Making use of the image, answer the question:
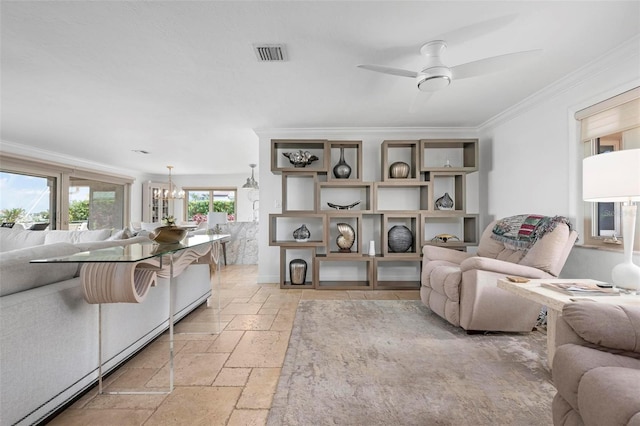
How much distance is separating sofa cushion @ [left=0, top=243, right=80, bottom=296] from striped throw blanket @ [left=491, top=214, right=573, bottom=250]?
11.0 ft

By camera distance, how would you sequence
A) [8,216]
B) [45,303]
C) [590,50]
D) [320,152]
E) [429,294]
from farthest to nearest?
[8,216]
[320,152]
[429,294]
[590,50]
[45,303]

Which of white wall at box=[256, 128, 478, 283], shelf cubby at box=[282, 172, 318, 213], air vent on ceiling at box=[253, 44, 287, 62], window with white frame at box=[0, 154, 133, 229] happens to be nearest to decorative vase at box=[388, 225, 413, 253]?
white wall at box=[256, 128, 478, 283]

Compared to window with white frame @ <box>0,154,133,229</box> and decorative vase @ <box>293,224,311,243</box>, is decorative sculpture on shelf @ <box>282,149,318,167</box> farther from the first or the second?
window with white frame @ <box>0,154,133,229</box>

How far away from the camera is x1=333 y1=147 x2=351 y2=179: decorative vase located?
4.07m

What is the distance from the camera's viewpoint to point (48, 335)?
1.35m

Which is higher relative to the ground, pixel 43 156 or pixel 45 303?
pixel 43 156

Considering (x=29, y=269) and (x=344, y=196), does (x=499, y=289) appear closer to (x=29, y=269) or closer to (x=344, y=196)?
(x=344, y=196)

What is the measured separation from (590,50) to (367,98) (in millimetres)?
1808

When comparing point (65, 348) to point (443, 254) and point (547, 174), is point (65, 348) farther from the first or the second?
point (547, 174)

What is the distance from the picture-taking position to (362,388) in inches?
64.9

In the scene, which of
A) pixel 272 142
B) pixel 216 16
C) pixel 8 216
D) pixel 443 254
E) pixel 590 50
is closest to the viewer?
A: pixel 216 16

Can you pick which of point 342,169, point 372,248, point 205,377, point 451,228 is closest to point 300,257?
point 372,248

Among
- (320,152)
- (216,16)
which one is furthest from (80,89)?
(320,152)

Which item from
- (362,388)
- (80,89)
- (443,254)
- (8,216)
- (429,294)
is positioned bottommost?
(362,388)
